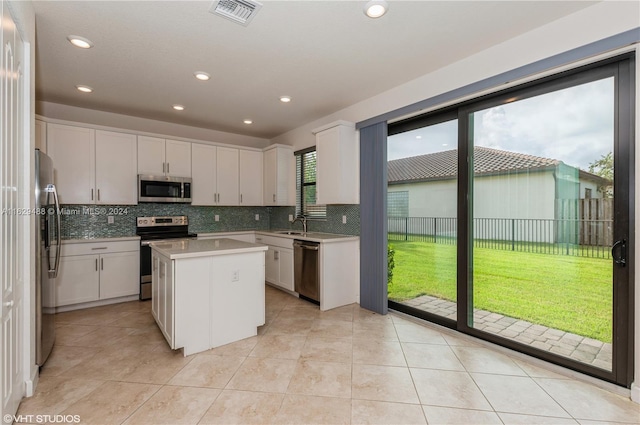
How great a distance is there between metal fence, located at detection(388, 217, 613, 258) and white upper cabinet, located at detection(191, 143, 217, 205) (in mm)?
3487

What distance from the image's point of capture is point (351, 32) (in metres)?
2.39

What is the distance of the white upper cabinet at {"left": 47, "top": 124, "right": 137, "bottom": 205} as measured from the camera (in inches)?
150

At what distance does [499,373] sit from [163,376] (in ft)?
8.53

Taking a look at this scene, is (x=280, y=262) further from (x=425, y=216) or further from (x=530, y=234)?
(x=530, y=234)

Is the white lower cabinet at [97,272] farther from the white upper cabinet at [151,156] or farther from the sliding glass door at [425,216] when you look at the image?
the sliding glass door at [425,216]

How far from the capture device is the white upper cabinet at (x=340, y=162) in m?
3.95

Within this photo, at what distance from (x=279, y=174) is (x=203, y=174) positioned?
1.28m

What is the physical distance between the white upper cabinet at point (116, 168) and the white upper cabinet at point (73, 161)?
0.08 m

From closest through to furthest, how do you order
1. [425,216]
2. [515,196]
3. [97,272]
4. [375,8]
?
1. [375,8]
2. [515,196]
3. [425,216]
4. [97,272]

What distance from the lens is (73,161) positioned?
389 centimetres

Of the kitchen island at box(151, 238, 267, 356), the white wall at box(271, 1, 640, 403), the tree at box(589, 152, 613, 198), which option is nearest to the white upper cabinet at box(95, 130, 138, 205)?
the kitchen island at box(151, 238, 267, 356)

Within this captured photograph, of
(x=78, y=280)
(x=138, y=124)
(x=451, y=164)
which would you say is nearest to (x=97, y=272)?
(x=78, y=280)

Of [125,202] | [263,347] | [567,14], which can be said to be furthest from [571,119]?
[125,202]

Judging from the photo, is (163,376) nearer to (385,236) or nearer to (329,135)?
(385,236)
